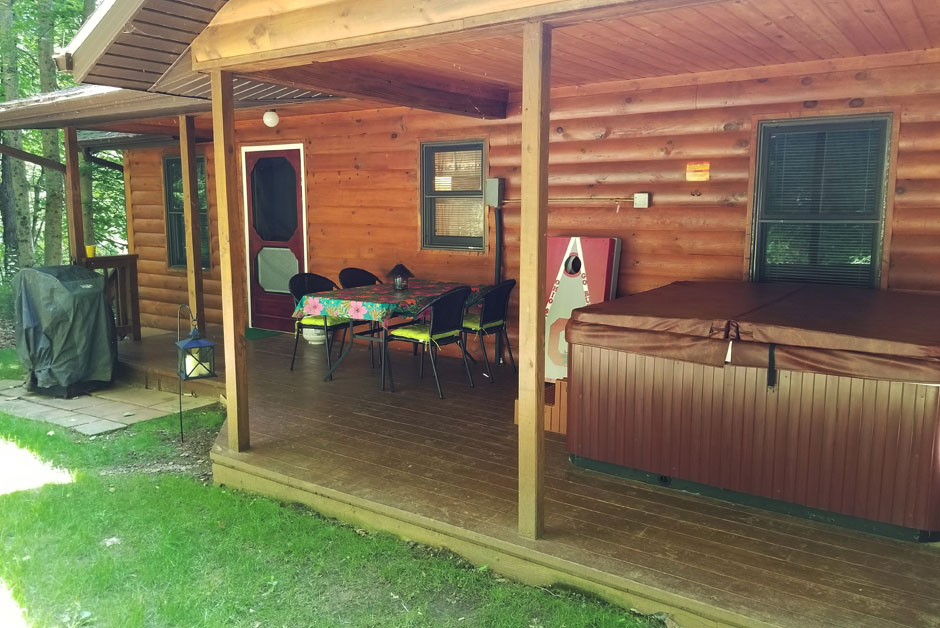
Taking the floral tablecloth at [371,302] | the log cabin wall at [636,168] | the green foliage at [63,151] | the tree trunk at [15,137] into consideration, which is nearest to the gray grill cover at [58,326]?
the log cabin wall at [636,168]

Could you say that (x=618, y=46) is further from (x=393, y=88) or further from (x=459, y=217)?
(x=459, y=217)

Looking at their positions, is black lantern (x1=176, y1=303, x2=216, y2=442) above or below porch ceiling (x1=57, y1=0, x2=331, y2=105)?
below

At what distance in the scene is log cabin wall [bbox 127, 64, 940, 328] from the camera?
413cm

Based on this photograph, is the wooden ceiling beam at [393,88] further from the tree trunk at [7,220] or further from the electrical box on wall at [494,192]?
the tree trunk at [7,220]

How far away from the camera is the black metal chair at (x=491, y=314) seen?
5305 mm

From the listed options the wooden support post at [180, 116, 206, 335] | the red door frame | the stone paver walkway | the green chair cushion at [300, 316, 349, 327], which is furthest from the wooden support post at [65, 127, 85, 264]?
the green chair cushion at [300, 316, 349, 327]

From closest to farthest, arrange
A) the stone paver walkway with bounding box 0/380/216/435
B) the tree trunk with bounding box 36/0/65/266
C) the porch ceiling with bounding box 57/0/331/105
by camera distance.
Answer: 1. the porch ceiling with bounding box 57/0/331/105
2. the stone paver walkway with bounding box 0/380/216/435
3. the tree trunk with bounding box 36/0/65/266

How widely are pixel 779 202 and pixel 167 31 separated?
3753 mm

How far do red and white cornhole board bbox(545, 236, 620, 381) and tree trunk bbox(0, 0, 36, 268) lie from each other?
8.91 metres

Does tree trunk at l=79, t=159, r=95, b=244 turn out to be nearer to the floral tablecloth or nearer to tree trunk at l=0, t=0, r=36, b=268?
tree trunk at l=0, t=0, r=36, b=268

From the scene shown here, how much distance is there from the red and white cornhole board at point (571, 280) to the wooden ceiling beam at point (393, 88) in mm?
1167

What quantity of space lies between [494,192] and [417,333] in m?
1.36

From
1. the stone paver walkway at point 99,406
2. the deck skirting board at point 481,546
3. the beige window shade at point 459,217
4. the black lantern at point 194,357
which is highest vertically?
the beige window shade at point 459,217

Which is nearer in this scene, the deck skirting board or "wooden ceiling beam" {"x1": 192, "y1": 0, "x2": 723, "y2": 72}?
the deck skirting board
